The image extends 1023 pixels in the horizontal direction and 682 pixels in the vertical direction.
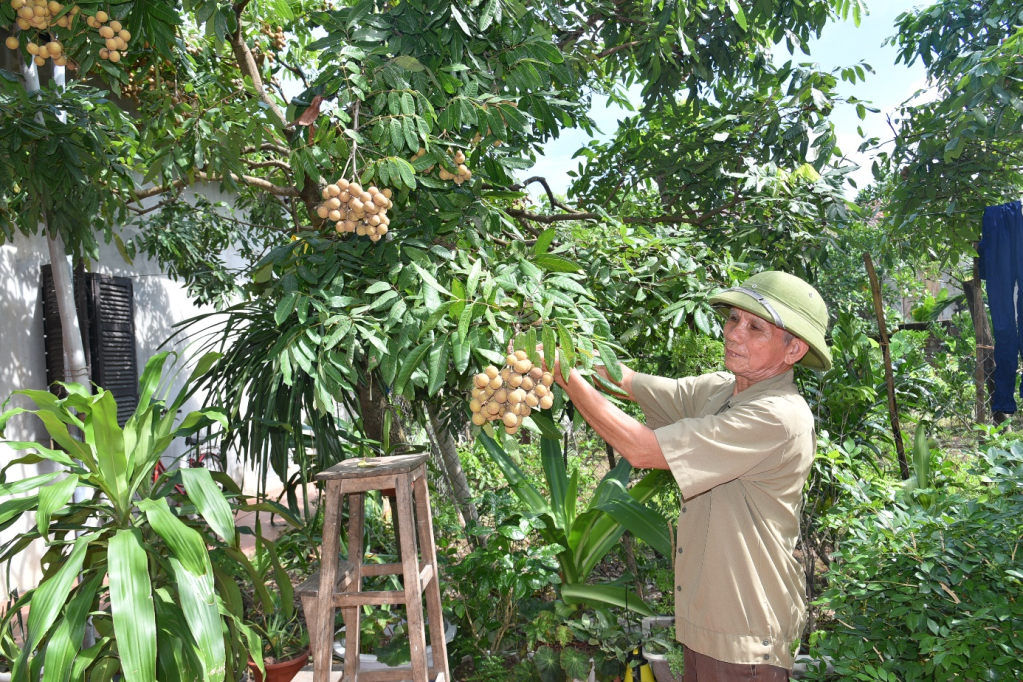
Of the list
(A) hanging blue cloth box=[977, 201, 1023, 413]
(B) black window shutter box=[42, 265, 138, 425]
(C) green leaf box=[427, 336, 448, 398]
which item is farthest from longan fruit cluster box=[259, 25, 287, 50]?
(A) hanging blue cloth box=[977, 201, 1023, 413]

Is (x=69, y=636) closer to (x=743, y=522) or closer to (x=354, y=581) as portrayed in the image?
(x=354, y=581)

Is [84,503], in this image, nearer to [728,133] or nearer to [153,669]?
[153,669]

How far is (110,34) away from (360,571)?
1.75 metres

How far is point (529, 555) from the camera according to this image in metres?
2.67

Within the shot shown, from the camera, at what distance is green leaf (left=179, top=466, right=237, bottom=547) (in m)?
1.70

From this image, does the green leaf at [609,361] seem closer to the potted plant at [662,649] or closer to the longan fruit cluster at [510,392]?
the longan fruit cluster at [510,392]

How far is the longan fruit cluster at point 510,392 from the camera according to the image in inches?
55.8

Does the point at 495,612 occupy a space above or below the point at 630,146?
below

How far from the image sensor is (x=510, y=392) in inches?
56.1

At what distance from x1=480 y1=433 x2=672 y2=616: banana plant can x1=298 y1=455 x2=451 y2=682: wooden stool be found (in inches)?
25.9

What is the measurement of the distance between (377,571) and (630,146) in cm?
232

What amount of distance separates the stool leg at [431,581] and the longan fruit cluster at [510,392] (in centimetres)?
89

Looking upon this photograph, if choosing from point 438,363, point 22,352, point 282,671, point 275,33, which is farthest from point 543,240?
point 22,352

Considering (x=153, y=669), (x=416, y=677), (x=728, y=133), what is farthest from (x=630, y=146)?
(x=153, y=669)
